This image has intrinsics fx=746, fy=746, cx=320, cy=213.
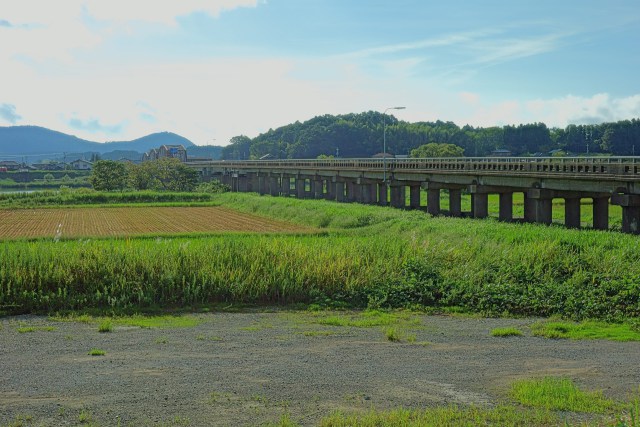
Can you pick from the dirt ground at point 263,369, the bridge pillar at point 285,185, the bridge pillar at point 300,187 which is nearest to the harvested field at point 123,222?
the bridge pillar at point 300,187

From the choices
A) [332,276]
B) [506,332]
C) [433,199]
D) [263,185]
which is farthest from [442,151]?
[506,332]

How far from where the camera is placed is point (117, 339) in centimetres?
2120

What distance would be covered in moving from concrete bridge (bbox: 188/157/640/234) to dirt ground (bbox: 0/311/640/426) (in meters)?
24.6

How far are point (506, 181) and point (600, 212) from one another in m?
8.12

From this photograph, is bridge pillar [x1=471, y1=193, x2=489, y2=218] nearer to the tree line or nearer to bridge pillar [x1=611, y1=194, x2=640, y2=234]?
bridge pillar [x1=611, y1=194, x2=640, y2=234]

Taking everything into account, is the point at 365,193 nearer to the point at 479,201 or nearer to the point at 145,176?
the point at 479,201

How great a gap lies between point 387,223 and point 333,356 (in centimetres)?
3995

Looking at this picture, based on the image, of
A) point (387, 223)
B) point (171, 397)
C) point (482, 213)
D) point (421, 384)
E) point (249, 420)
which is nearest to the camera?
point (249, 420)

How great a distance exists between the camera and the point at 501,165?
60.6m

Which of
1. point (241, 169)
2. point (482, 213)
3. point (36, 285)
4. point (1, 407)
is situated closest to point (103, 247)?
point (36, 285)

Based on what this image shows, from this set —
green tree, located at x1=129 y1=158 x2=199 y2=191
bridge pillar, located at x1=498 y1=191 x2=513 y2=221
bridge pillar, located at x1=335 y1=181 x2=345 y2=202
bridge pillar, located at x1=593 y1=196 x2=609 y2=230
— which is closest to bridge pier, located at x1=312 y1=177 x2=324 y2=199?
bridge pillar, located at x1=335 y1=181 x2=345 y2=202

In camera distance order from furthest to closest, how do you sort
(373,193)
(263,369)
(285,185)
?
(285,185)
(373,193)
(263,369)

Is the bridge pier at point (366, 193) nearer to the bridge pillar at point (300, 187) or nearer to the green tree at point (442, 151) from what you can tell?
the bridge pillar at point (300, 187)

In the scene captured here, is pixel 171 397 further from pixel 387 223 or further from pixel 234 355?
pixel 387 223
